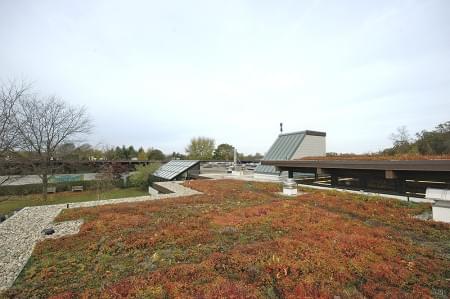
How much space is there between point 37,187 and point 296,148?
27035mm

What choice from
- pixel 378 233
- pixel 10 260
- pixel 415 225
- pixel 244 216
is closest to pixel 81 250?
pixel 10 260

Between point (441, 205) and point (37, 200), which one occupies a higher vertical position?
point (441, 205)

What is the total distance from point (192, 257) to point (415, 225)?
6.85m

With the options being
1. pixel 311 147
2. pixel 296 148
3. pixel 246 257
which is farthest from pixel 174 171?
pixel 246 257

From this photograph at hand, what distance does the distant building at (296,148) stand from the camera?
66.9 ft

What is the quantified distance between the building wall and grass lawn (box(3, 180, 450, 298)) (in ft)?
39.2

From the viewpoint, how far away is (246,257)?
15.6 ft

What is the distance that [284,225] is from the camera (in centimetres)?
705

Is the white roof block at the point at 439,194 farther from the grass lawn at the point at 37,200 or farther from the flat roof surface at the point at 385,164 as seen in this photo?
the grass lawn at the point at 37,200

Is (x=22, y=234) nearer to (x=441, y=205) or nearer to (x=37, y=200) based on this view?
(x=441, y=205)

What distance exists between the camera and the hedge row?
22252 millimetres

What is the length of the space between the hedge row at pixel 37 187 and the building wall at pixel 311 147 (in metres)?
20.5

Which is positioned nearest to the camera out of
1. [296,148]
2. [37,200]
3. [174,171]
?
[37,200]

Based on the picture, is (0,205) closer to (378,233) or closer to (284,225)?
(284,225)
